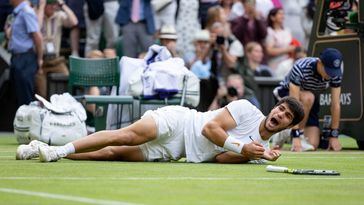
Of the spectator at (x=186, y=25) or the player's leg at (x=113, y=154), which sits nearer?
the player's leg at (x=113, y=154)

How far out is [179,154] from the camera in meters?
12.1

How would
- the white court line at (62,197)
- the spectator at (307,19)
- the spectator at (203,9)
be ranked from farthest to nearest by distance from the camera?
the spectator at (307,19)
the spectator at (203,9)
the white court line at (62,197)

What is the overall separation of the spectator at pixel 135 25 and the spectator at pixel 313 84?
4.79 meters

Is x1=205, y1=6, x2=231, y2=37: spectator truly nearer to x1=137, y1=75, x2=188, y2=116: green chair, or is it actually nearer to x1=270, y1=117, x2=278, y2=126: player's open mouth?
x1=137, y1=75, x2=188, y2=116: green chair

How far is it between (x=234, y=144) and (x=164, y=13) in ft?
34.6

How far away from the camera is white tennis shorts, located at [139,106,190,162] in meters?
11.7

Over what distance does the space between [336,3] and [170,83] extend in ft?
9.09

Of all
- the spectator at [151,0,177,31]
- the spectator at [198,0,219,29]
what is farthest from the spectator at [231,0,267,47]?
the spectator at [151,0,177,31]

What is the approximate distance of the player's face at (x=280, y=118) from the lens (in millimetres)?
11484

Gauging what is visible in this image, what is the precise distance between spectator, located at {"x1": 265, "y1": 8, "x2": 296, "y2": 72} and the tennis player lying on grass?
1160 cm

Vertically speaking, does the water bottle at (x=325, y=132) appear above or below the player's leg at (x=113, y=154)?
below

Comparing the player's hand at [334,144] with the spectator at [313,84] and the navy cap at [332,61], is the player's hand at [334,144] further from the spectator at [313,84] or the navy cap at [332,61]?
the navy cap at [332,61]

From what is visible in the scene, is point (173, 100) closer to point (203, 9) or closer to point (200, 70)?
point (200, 70)

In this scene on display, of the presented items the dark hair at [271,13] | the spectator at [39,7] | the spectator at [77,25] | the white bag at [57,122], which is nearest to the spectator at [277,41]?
the dark hair at [271,13]
